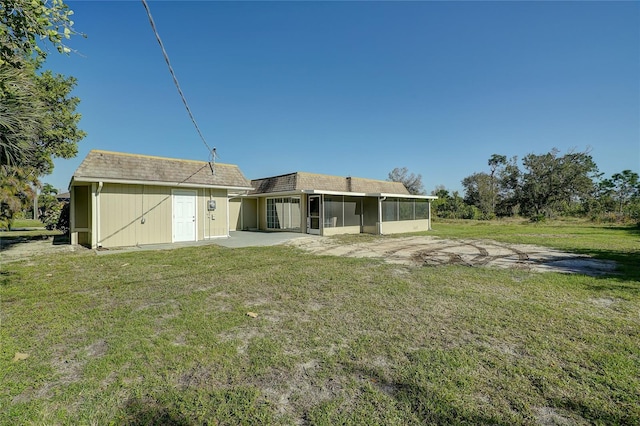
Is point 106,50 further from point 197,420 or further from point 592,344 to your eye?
point 592,344

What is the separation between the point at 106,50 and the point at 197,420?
8.70 meters

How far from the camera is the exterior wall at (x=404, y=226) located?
1743cm

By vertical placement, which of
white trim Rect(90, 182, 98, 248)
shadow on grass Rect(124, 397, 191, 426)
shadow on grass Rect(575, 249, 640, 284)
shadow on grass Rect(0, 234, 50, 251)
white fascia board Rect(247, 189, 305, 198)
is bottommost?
shadow on grass Rect(124, 397, 191, 426)

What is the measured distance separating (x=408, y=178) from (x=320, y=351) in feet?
140

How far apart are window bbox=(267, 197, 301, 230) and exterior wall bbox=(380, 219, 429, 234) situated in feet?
17.1

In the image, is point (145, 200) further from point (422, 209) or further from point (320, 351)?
point (422, 209)

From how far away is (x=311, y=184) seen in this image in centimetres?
1773

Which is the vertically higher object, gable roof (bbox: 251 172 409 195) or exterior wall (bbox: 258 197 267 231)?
gable roof (bbox: 251 172 409 195)

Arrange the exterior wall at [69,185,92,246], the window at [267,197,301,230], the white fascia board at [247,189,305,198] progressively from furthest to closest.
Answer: the window at [267,197,301,230]
the white fascia board at [247,189,305,198]
the exterior wall at [69,185,92,246]

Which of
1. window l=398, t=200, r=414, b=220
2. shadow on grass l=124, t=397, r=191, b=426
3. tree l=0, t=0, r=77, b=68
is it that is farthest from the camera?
window l=398, t=200, r=414, b=220

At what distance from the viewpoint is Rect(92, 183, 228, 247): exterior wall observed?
34.9ft

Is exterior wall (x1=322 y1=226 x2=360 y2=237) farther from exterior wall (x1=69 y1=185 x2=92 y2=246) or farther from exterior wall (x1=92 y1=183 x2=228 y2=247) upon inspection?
exterior wall (x1=69 y1=185 x2=92 y2=246)

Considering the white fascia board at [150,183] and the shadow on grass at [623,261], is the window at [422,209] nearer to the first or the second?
the shadow on grass at [623,261]

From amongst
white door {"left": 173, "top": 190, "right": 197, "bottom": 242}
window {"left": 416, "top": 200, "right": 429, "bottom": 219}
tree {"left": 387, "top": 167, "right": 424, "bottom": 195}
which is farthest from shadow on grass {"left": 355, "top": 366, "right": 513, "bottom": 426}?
tree {"left": 387, "top": 167, "right": 424, "bottom": 195}
